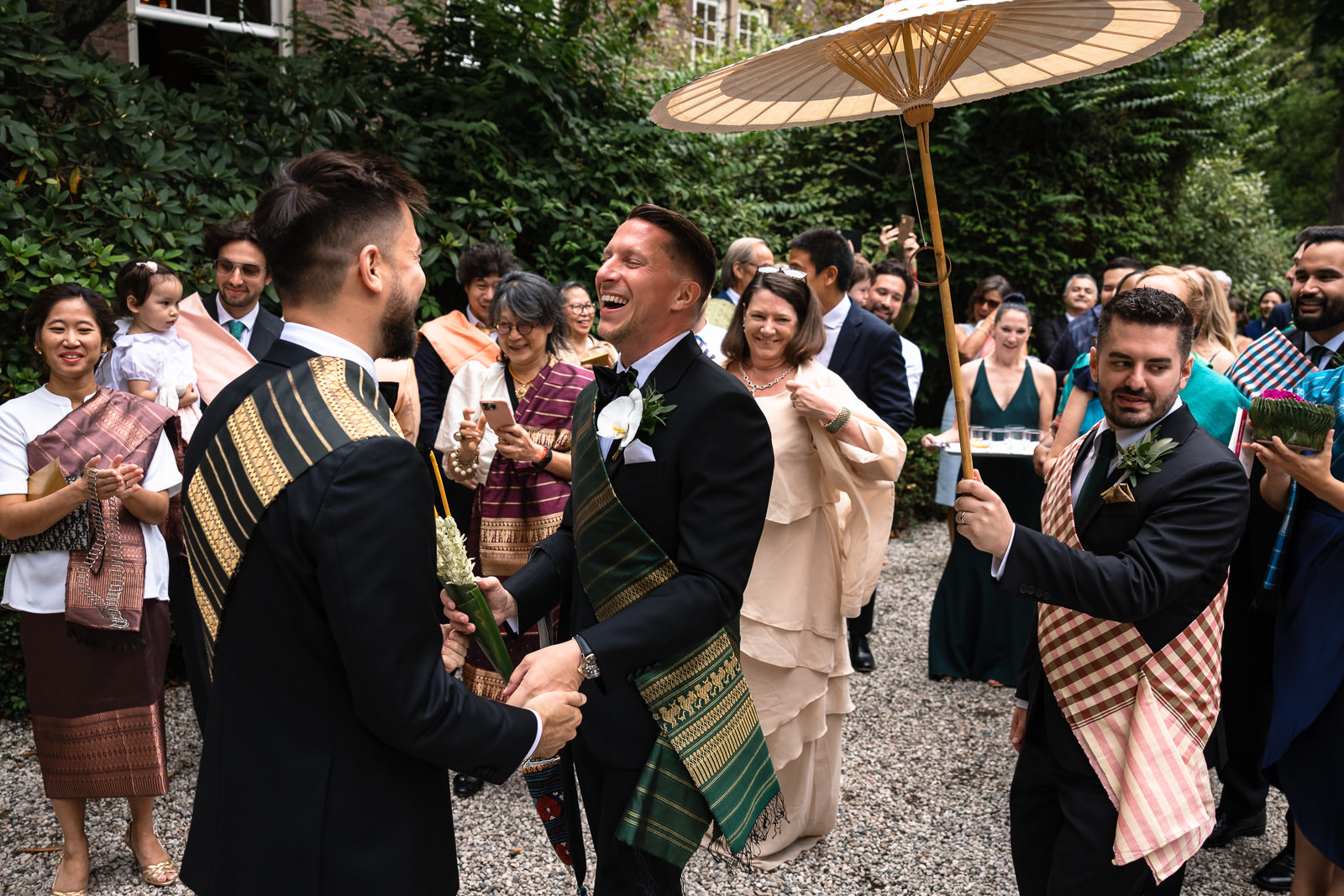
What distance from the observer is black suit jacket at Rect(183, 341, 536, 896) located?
1.68 m

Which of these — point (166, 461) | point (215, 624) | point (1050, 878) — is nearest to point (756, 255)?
point (166, 461)

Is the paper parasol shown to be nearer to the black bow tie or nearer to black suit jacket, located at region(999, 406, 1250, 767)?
black suit jacket, located at region(999, 406, 1250, 767)

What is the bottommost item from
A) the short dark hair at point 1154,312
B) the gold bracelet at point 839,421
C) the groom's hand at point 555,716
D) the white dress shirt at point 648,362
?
the groom's hand at point 555,716

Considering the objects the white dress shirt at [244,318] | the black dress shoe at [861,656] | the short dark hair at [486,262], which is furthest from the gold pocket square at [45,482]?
the black dress shoe at [861,656]

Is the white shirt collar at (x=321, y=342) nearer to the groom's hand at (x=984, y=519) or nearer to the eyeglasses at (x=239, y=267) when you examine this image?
the groom's hand at (x=984, y=519)

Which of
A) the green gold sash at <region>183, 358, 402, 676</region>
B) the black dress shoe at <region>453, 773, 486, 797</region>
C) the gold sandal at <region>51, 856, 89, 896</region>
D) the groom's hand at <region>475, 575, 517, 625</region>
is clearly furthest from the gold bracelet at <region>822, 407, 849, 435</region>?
the gold sandal at <region>51, 856, 89, 896</region>

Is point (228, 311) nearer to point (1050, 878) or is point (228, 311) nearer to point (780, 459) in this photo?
point (780, 459)

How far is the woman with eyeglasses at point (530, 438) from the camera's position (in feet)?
15.1

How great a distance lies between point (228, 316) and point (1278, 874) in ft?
17.6

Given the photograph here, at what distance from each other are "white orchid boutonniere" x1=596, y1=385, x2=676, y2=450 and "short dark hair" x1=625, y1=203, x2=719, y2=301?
0.39 m

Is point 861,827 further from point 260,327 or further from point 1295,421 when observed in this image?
point 260,327

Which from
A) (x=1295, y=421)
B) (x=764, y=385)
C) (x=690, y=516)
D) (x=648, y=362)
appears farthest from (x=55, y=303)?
(x=1295, y=421)

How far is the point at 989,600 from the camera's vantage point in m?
6.05

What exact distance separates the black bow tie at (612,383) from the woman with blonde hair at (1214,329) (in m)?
3.15
